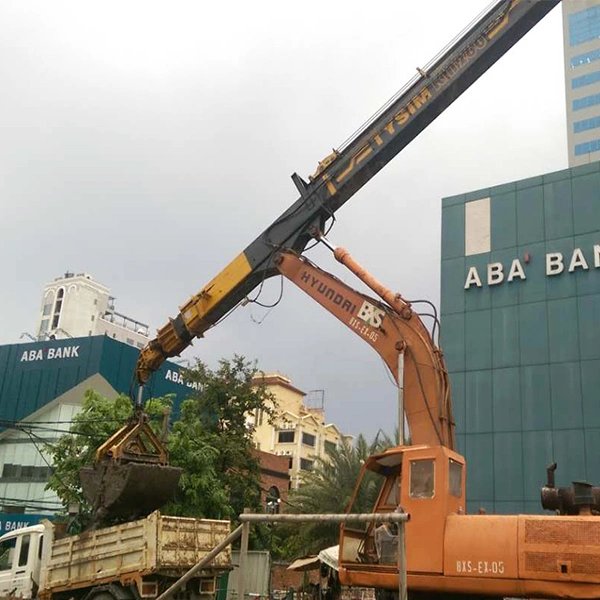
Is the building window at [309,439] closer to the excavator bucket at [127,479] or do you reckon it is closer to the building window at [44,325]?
the building window at [44,325]

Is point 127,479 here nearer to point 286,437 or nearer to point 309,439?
point 286,437

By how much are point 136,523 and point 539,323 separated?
16.0 metres

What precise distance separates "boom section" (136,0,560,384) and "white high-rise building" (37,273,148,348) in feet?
282

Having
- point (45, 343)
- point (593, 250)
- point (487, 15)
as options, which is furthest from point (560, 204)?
point (45, 343)

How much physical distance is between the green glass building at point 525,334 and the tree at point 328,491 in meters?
8.94

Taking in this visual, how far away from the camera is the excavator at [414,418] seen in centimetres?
980

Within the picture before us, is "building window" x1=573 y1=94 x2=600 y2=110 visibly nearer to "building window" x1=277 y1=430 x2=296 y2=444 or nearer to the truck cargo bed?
"building window" x1=277 y1=430 x2=296 y2=444

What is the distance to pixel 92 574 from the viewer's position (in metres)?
14.7

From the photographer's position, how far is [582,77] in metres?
84.9

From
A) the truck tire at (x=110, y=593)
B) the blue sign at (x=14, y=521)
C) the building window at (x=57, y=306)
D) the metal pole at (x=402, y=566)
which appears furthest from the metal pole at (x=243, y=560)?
the building window at (x=57, y=306)

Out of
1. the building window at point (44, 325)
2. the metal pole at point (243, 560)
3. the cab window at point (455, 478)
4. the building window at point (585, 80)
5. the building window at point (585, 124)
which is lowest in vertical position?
the metal pole at point (243, 560)

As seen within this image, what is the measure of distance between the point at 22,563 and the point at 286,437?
59.6 meters

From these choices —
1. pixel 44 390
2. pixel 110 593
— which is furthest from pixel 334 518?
pixel 44 390

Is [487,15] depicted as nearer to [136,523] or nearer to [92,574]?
[136,523]
